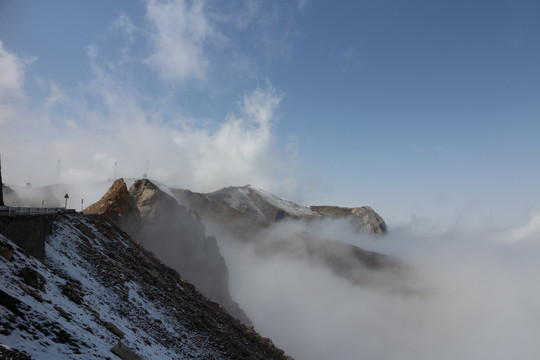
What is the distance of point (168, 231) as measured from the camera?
214ft

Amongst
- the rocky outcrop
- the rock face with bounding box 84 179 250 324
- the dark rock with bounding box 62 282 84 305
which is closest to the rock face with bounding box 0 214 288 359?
the dark rock with bounding box 62 282 84 305

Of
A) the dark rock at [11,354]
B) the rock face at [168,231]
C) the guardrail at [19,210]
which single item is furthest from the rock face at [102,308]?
the rock face at [168,231]

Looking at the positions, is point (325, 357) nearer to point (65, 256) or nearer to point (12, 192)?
point (12, 192)

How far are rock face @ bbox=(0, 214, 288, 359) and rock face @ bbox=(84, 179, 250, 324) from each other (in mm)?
13982

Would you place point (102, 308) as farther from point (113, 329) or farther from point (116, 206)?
point (116, 206)

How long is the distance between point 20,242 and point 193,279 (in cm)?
5970

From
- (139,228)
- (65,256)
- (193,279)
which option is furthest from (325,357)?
(65,256)

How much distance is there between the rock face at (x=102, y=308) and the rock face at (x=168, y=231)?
1398 cm

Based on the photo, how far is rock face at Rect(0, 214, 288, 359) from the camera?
31.0ft

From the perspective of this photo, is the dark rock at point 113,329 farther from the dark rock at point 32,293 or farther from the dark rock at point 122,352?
the dark rock at point 32,293

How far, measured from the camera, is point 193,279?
2835 inches

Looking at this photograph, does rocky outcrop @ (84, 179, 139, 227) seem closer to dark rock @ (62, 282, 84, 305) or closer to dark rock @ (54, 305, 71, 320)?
dark rock @ (62, 282, 84, 305)

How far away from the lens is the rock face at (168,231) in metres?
46.8

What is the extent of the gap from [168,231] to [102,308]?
51.3 meters
